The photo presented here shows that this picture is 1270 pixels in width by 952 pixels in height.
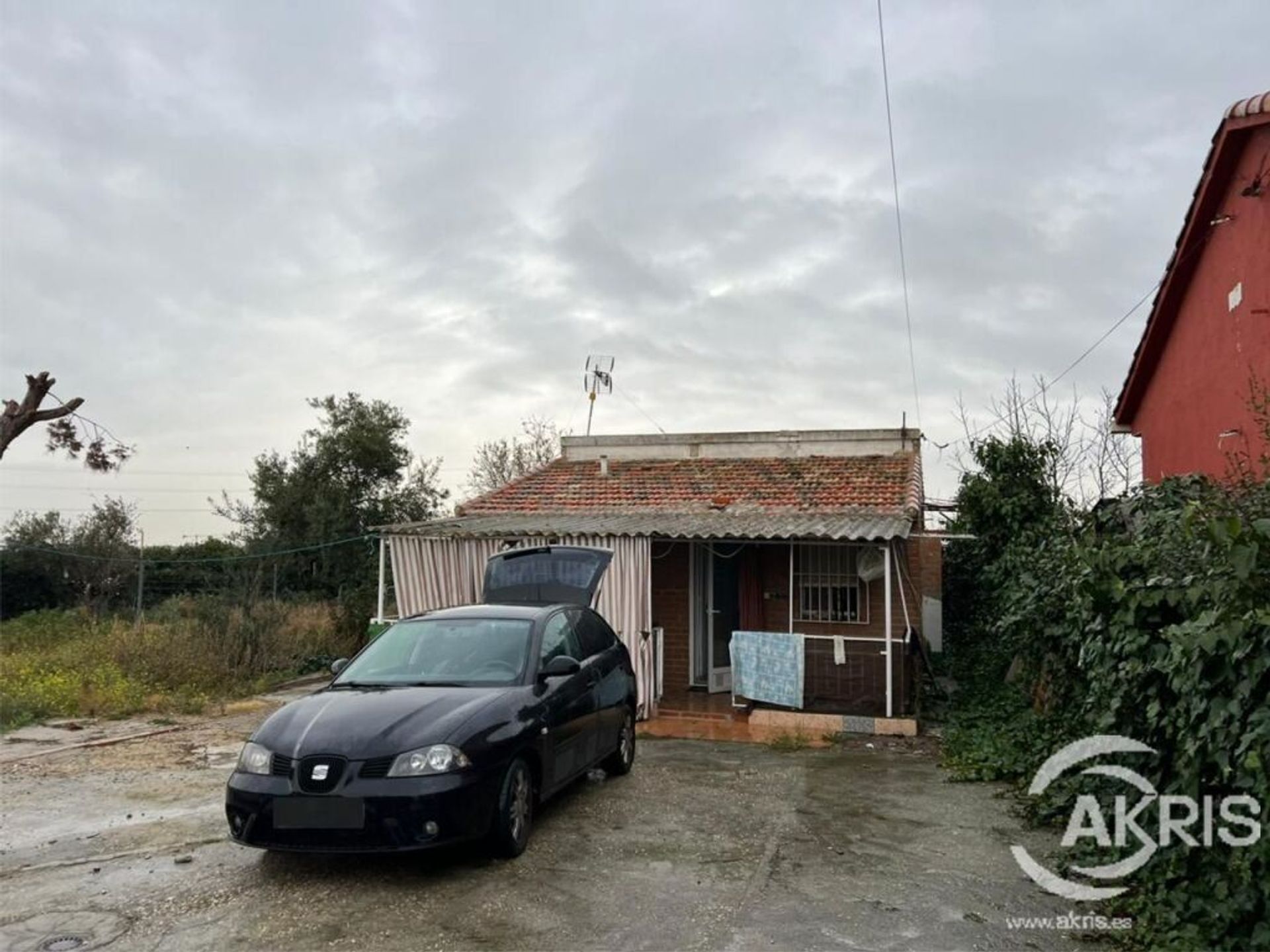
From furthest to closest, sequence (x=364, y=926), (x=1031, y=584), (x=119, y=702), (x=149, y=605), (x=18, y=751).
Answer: (x=149, y=605) < (x=119, y=702) < (x=18, y=751) < (x=1031, y=584) < (x=364, y=926)

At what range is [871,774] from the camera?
25.7ft

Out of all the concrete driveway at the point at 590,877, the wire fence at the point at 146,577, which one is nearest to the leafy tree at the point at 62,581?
the wire fence at the point at 146,577

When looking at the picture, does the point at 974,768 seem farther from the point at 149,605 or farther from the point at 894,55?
the point at 149,605

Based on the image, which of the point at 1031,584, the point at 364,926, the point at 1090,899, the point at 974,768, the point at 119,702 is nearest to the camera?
the point at 364,926

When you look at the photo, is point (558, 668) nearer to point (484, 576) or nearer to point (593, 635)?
point (593, 635)

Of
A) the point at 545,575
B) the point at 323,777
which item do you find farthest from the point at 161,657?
the point at 323,777

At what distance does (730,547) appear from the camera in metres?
12.6

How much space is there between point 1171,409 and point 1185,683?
30.4 ft

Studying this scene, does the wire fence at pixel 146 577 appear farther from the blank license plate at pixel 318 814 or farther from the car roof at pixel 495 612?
the blank license plate at pixel 318 814

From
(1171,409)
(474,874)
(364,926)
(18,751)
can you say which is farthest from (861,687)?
(18,751)

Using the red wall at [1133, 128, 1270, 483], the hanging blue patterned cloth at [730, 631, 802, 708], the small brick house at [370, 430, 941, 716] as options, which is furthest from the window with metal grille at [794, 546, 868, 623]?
the red wall at [1133, 128, 1270, 483]

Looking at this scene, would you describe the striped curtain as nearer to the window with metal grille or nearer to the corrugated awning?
the corrugated awning

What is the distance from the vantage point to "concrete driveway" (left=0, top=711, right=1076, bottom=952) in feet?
13.7

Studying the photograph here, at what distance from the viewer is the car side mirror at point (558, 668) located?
590cm
